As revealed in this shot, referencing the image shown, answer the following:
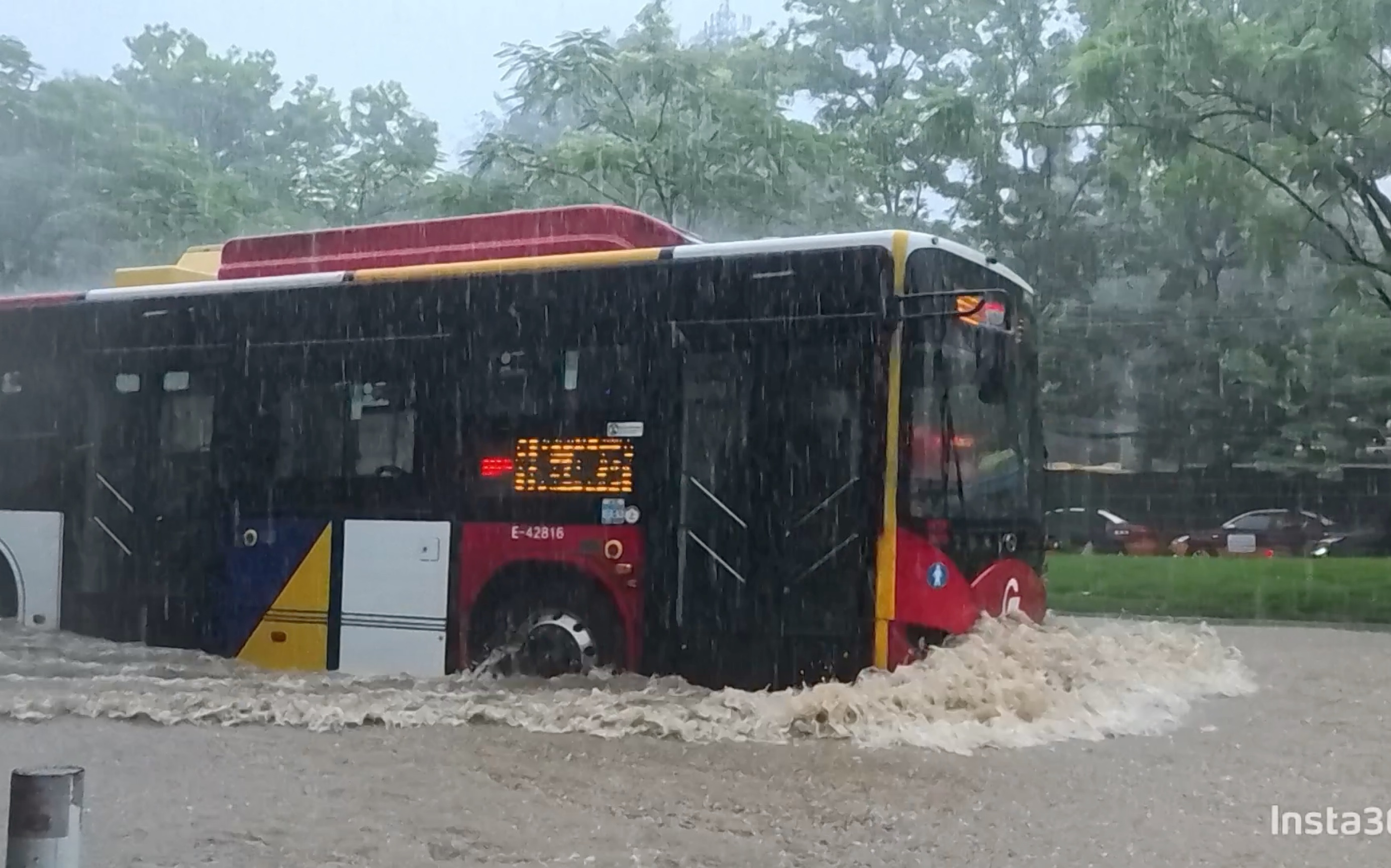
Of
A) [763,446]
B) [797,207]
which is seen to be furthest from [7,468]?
[797,207]

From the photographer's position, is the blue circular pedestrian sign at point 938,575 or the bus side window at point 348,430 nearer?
the blue circular pedestrian sign at point 938,575

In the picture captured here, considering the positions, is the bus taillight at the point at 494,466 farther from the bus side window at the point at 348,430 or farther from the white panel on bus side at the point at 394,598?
the bus side window at the point at 348,430

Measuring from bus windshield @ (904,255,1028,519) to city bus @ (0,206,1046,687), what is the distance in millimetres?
25

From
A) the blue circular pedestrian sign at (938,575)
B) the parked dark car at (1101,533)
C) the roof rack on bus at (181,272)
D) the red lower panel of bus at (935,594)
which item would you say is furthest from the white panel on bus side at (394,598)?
the parked dark car at (1101,533)

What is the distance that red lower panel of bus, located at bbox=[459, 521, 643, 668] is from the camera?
9.82 m

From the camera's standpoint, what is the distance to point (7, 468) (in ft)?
41.0

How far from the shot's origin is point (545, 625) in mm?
10078

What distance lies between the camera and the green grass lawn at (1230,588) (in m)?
18.2

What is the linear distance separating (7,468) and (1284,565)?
16.8 meters

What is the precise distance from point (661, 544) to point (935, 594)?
180 centimetres

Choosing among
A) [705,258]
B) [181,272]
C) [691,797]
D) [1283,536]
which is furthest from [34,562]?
[1283,536]

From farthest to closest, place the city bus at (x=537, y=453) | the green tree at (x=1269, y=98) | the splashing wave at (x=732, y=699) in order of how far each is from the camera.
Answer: the green tree at (x=1269, y=98) < the city bus at (x=537, y=453) < the splashing wave at (x=732, y=699)

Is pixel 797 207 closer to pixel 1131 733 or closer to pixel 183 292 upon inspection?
→ pixel 183 292

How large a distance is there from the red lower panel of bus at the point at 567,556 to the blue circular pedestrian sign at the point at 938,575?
6.20 ft
